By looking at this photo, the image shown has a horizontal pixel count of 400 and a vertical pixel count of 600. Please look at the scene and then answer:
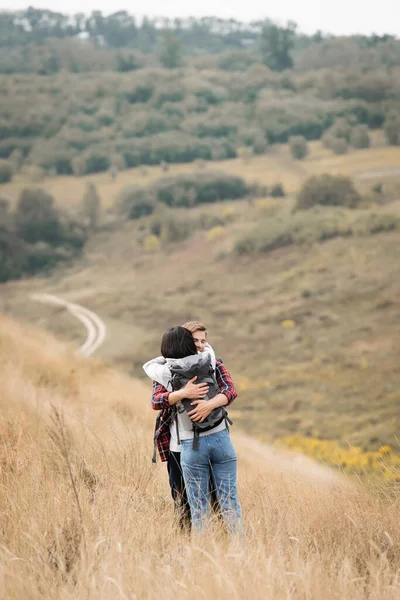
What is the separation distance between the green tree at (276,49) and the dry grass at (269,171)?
18.9 meters

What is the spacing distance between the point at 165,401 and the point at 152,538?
760mm

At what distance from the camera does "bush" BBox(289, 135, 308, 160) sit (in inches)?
1667

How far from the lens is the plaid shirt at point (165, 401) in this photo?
12.1 ft

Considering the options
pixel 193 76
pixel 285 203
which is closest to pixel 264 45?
pixel 193 76

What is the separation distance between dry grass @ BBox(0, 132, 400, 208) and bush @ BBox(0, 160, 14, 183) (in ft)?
2.25

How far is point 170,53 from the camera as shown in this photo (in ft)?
211

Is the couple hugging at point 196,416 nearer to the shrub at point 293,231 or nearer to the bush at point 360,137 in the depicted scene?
the shrub at point 293,231

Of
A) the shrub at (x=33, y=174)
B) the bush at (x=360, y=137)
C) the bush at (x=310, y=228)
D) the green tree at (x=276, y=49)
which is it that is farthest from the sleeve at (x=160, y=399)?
the green tree at (x=276, y=49)

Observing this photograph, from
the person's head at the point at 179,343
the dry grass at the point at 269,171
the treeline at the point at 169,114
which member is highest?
the person's head at the point at 179,343

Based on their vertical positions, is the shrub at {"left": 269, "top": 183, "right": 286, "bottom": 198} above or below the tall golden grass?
below

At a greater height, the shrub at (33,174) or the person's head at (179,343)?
the person's head at (179,343)

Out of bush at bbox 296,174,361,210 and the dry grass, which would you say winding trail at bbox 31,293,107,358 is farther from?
bush at bbox 296,174,361,210

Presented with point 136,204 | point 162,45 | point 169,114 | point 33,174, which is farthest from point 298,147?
point 162,45

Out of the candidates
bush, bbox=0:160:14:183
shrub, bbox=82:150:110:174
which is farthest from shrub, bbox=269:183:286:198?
bush, bbox=0:160:14:183
